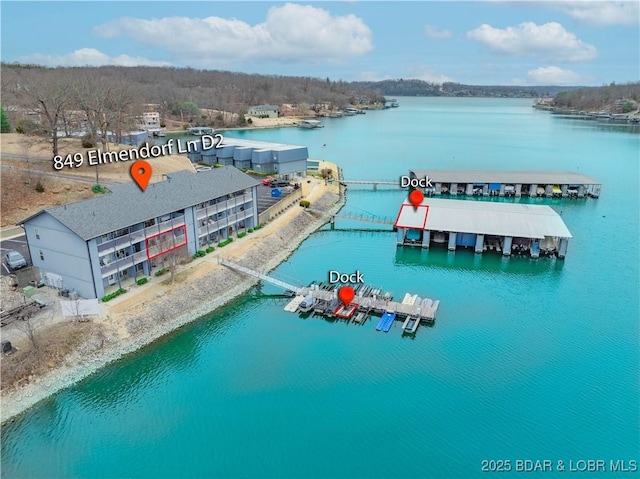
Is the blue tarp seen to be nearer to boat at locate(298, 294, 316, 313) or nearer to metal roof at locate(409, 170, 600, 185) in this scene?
boat at locate(298, 294, 316, 313)

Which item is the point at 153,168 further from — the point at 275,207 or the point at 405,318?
the point at 405,318

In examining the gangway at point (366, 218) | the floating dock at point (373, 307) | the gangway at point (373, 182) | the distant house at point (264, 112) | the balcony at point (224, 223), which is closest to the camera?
the floating dock at point (373, 307)

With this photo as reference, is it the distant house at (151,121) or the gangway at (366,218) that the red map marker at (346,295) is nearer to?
the gangway at (366,218)

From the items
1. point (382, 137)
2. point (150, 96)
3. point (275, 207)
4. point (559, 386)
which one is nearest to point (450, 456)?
point (559, 386)

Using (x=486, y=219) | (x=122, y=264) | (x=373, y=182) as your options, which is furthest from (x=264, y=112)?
(x=122, y=264)

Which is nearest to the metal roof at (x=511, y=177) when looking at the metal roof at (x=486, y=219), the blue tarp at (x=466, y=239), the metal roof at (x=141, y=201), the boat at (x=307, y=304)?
the metal roof at (x=486, y=219)

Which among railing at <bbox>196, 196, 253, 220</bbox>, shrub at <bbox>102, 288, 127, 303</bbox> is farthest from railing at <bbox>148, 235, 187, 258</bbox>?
shrub at <bbox>102, 288, 127, 303</bbox>

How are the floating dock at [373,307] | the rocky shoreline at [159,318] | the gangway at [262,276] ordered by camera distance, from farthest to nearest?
the gangway at [262,276] → the floating dock at [373,307] → the rocky shoreline at [159,318]
